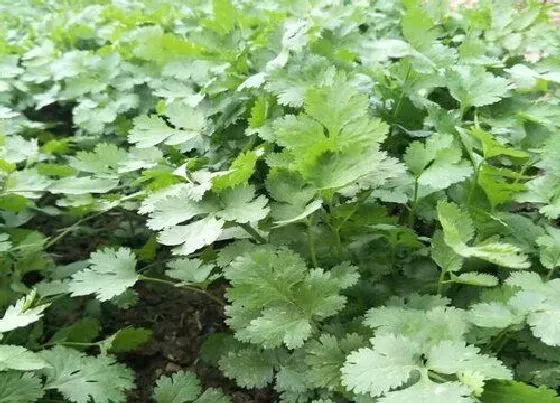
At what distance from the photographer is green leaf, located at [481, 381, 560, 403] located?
0.71 meters

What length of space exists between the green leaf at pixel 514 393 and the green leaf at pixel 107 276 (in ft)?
1.81

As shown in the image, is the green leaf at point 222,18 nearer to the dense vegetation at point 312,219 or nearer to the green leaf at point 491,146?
the dense vegetation at point 312,219

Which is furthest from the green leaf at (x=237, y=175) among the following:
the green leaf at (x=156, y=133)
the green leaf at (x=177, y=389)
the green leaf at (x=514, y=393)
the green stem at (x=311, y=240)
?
the green leaf at (x=514, y=393)

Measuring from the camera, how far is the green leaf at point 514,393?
0.71m

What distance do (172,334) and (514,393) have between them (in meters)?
0.80

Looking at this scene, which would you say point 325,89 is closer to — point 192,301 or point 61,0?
point 192,301

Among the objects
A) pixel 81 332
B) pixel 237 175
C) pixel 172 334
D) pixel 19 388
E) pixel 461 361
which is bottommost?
pixel 172 334

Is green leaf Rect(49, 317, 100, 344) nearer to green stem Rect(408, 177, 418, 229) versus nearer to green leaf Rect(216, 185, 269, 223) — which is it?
green leaf Rect(216, 185, 269, 223)

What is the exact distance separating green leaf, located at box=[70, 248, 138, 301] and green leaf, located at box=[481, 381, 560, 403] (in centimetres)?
55

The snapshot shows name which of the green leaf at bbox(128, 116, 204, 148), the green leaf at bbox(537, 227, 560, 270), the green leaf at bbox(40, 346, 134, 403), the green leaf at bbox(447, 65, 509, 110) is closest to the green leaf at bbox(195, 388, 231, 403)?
the green leaf at bbox(40, 346, 134, 403)

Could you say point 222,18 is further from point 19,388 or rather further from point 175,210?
point 19,388

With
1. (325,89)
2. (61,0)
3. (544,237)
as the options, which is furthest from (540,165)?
(61,0)

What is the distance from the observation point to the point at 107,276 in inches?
39.6

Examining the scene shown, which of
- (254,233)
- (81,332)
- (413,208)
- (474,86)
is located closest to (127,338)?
(81,332)
